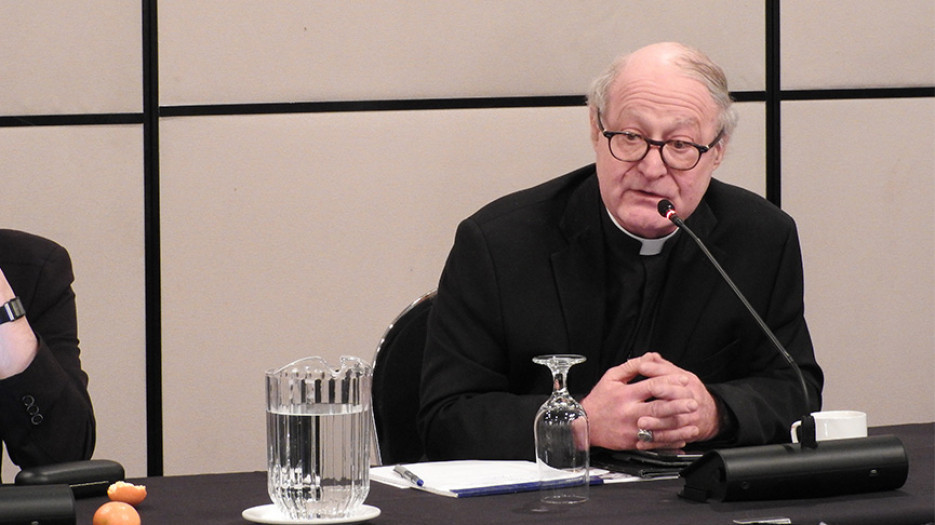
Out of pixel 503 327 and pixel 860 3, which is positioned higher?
pixel 860 3

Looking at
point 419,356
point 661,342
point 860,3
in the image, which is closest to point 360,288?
point 419,356

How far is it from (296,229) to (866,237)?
1.45m

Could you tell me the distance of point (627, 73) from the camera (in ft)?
6.63

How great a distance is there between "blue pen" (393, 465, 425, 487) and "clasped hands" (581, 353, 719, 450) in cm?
30

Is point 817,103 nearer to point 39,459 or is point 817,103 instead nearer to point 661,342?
point 661,342

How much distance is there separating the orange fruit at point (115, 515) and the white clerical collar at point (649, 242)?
1062 mm

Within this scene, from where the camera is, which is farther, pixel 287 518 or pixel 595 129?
pixel 595 129

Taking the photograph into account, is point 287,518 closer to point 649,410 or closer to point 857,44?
point 649,410

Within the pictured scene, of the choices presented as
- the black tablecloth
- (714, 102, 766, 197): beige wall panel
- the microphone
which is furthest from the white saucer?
(714, 102, 766, 197): beige wall panel

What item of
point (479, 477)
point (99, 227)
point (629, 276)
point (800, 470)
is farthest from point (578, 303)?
point (99, 227)

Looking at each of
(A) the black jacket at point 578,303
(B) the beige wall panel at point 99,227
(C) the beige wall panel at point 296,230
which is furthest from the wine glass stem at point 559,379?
(B) the beige wall panel at point 99,227

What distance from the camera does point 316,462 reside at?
129cm

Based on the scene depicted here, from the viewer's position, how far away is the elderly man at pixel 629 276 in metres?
1.96

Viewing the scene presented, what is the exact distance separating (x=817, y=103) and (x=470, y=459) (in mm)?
1662
